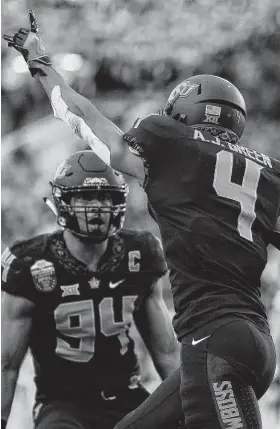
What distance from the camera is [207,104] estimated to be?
74.0 inches

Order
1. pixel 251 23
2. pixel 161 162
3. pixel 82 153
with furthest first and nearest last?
pixel 251 23 < pixel 82 153 < pixel 161 162

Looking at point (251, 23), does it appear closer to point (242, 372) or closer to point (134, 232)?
point (134, 232)

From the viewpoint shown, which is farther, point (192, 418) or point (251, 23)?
point (251, 23)

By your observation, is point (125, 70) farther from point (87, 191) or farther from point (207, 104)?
point (207, 104)

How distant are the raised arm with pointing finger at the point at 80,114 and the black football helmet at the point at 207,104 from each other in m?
0.16

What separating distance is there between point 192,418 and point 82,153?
3.90 ft

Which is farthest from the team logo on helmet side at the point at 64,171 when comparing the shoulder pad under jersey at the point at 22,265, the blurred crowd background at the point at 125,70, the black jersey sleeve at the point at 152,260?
the blurred crowd background at the point at 125,70

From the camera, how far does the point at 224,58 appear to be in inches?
118

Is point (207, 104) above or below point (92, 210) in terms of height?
above

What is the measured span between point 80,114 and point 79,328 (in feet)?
2.74

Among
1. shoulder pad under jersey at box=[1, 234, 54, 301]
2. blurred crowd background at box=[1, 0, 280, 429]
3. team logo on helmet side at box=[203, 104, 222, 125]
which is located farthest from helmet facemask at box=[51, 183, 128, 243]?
team logo on helmet side at box=[203, 104, 222, 125]

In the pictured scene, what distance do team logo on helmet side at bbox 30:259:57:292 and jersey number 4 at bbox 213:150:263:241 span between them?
923 millimetres

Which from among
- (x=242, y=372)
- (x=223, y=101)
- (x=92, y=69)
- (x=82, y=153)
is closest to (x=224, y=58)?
(x=92, y=69)

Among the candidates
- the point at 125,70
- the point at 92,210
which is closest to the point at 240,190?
the point at 92,210
